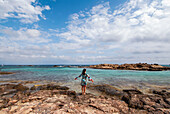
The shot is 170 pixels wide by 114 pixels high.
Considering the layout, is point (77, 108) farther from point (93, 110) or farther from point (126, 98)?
point (126, 98)

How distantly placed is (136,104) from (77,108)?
449cm

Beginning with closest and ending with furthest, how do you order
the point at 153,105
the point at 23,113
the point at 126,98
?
the point at 23,113
the point at 153,105
the point at 126,98

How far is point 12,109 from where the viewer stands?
602 centimetres

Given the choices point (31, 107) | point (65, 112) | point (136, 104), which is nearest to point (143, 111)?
point (136, 104)

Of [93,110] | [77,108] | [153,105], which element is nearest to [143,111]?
[153,105]

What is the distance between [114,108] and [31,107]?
5647mm

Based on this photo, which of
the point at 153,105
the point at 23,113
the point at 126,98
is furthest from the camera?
the point at 126,98

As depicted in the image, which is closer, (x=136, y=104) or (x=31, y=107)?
(x=31, y=107)

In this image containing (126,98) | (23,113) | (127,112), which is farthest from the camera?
(126,98)

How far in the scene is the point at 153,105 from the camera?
6840 mm

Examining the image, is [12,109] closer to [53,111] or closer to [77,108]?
[53,111]

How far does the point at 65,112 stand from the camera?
221 inches

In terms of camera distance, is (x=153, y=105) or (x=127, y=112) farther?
(x=153, y=105)

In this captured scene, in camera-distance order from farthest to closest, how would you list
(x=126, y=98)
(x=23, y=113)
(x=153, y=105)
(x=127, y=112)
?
(x=126, y=98)
(x=153, y=105)
(x=127, y=112)
(x=23, y=113)
